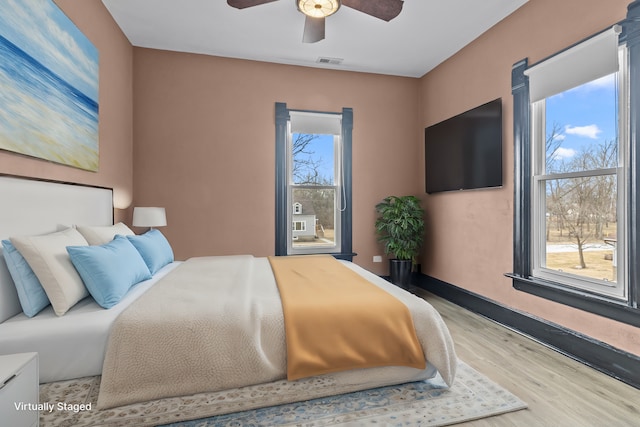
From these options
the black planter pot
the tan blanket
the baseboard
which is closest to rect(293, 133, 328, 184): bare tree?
the black planter pot

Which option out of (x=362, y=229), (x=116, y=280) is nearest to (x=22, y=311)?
(x=116, y=280)

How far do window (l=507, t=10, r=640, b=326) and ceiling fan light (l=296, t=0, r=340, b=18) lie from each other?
73.5 inches

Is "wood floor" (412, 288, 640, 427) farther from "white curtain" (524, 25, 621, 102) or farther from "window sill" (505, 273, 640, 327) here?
"white curtain" (524, 25, 621, 102)

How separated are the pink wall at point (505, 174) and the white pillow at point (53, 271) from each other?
3.46 m

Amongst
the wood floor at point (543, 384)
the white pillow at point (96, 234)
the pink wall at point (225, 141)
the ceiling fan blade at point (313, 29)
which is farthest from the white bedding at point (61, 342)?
the ceiling fan blade at point (313, 29)

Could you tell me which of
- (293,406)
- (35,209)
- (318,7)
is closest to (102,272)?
(35,209)

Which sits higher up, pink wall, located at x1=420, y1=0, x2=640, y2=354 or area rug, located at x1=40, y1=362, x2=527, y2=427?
pink wall, located at x1=420, y1=0, x2=640, y2=354

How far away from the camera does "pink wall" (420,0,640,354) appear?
238 cm

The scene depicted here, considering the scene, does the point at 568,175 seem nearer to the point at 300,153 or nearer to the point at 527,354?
the point at 527,354

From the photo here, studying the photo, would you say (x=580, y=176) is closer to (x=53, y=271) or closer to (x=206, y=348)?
(x=206, y=348)

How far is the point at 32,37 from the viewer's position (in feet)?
6.47

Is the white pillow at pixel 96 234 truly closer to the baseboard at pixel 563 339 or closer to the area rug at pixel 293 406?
the area rug at pixel 293 406

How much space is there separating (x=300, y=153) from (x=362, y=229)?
4.54 feet

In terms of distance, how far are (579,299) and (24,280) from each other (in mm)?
3640
